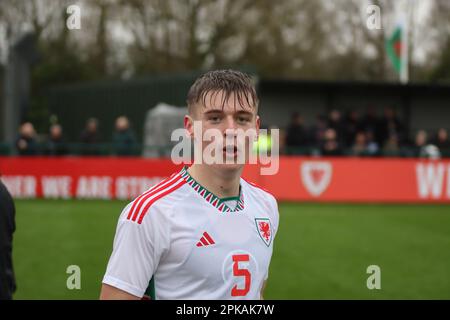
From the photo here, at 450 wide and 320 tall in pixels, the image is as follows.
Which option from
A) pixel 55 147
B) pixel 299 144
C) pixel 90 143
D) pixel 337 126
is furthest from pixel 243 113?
pixel 337 126

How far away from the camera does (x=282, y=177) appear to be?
64.1 ft

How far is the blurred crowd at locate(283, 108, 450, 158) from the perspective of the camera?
2039cm

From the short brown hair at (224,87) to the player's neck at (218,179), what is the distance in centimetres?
28

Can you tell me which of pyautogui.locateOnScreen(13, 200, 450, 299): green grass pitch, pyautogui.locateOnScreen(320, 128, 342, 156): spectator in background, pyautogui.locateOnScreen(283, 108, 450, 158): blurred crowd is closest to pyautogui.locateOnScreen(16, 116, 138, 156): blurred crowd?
pyautogui.locateOnScreen(13, 200, 450, 299): green grass pitch

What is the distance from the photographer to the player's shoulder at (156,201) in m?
3.10

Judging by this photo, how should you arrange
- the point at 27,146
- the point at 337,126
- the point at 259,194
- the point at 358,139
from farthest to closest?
the point at 337,126 < the point at 358,139 < the point at 27,146 < the point at 259,194

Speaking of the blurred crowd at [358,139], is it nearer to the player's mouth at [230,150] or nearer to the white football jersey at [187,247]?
the white football jersey at [187,247]

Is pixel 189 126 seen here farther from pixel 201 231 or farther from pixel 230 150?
pixel 201 231

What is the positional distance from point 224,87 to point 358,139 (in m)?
18.2

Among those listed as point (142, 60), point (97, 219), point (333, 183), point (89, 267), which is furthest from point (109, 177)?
point (142, 60)

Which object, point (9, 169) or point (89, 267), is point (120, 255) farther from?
point (9, 169)

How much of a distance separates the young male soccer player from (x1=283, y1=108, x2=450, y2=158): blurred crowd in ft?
55.5

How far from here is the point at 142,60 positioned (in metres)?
38.9

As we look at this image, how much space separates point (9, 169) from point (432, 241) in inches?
456
